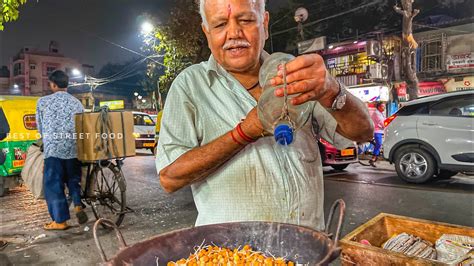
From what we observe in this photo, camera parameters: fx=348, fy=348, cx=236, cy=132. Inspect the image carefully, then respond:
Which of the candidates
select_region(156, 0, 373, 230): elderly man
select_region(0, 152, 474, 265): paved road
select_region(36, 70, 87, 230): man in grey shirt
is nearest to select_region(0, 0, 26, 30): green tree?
select_region(36, 70, 87, 230): man in grey shirt

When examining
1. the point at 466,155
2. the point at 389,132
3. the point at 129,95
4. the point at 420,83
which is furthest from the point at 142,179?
the point at 129,95

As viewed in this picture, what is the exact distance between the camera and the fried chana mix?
3.88 ft

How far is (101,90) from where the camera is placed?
45.7 m

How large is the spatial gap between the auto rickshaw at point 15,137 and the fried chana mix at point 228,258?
7227 millimetres

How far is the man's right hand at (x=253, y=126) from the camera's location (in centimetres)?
116

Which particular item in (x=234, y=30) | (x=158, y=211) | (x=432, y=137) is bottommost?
(x=158, y=211)

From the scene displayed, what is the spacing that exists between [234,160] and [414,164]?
7.30 m

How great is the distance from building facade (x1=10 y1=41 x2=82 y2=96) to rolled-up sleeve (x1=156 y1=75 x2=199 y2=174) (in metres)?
46.8

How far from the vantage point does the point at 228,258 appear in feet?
4.00

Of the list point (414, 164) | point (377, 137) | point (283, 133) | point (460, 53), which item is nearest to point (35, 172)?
point (283, 133)

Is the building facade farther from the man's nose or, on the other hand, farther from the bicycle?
the man's nose

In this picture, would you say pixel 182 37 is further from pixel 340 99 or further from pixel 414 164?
pixel 340 99

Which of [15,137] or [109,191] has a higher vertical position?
[15,137]

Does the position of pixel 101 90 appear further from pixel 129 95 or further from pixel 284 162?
pixel 284 162
